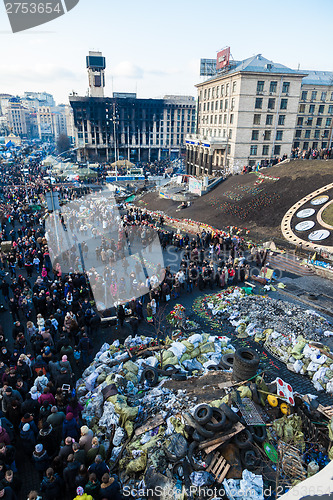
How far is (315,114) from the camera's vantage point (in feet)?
189

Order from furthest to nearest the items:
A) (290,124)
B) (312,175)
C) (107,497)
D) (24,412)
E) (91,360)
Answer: (290,124), (312,175), (91,360), (24,412), (107,497)

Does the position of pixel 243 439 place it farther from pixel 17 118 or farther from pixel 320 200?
pixel 17 118

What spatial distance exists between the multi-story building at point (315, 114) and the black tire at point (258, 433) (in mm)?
59879

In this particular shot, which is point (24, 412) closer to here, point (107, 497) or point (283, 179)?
point (107, 497)

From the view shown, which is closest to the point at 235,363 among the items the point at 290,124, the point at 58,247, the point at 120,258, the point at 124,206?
the point at 120,258

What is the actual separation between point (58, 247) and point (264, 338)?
15.7 meters

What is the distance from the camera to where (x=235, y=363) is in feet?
31.7

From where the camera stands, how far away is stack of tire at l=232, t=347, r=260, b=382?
9273 mm

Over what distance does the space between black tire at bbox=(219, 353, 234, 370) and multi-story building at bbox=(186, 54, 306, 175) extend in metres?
39.0

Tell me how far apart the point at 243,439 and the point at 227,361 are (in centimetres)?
332

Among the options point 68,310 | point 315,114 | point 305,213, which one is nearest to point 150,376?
point 68,310

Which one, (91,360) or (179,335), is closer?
(91,360)

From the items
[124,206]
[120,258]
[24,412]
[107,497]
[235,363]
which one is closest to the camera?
[107,497]

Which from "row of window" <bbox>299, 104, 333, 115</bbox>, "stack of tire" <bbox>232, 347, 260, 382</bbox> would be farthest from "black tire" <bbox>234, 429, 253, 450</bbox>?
"row of window" <bbox>299, 104, 333, 115</bbox>
